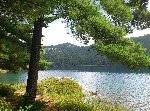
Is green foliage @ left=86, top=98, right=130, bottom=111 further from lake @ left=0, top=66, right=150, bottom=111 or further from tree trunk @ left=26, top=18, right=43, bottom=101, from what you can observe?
tree trunk @ left=26, top=18, right=43, bottom=101

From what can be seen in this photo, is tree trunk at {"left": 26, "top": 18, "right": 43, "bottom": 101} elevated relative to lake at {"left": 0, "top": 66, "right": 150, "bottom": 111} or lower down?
elevated

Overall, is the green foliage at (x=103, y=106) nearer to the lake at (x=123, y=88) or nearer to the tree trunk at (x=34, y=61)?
the lake at (x=123, y=88)

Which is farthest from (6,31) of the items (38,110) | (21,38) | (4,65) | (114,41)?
(114,41)

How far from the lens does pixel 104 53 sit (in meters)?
14.2

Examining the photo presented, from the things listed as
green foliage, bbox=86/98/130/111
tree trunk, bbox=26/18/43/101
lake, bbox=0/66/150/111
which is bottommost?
lake, bbox=0/66/150/111

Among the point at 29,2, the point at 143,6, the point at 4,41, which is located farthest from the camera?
the point at 143,6

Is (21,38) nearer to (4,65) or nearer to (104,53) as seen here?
(4,65)

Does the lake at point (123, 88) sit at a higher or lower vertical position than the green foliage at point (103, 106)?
lower

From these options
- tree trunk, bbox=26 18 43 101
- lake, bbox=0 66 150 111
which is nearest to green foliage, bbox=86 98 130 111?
lake, bbox=0 66 150 111

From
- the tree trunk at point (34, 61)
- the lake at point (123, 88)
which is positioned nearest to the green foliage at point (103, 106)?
the lake at point (123, 88)

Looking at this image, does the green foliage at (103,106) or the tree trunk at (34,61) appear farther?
the green foliage at (103,106)

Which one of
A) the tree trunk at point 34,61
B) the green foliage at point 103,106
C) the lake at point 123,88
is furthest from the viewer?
the lake at point 123,88

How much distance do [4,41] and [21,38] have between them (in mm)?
3076

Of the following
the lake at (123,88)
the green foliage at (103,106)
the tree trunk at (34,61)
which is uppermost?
the tree trunk at (34,61)
